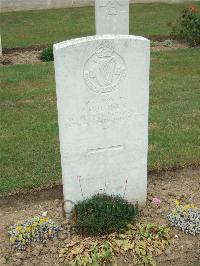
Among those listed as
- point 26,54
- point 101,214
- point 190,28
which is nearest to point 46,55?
point 26,54

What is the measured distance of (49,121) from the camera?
26.0ft

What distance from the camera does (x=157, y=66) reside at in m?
11.1

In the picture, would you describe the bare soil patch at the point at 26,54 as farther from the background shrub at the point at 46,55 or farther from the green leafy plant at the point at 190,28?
the green leafy plant at the point at 190,28

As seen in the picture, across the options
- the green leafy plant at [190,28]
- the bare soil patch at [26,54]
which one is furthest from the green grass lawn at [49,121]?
the green leafy plant at [190,28]

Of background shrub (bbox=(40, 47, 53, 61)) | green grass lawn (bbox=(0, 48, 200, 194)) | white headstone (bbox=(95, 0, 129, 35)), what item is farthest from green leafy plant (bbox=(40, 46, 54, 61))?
white headstone (bbox=(95, 0, 129, 35))

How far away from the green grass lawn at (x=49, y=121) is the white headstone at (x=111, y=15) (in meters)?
1.24

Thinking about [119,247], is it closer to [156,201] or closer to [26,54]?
[156,201]

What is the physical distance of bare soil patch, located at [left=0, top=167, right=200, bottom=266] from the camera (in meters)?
4.64

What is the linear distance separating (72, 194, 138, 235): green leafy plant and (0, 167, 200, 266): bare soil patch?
0.66 ft

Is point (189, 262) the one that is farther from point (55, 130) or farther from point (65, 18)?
point (65, 18)

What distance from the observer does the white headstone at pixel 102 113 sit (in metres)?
4.43

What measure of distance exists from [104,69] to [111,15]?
712 centimetres

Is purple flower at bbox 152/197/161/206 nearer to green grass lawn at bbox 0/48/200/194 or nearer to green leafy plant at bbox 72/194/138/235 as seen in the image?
green leafy plant at bbox 72/194/138/235

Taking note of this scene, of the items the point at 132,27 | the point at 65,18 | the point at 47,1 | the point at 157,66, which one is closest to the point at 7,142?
the point at 157,66
